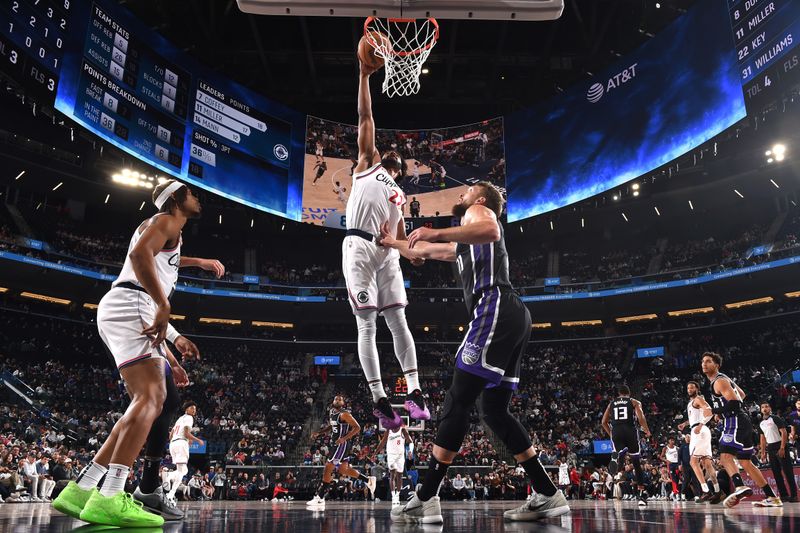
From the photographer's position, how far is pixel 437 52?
28.2 metres

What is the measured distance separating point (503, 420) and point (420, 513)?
1.03m

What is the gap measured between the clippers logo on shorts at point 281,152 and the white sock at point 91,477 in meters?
22.7

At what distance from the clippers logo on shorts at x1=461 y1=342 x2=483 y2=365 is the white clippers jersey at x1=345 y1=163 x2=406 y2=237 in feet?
5.41

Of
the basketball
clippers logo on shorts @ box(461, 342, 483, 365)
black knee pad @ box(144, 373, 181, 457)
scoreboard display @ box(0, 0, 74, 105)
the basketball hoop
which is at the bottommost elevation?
black knee pad @ box(144, 373, 181, 457)

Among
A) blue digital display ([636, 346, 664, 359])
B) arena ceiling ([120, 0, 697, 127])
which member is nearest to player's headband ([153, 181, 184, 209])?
arena ceiling ([120, 0, 697, 127])

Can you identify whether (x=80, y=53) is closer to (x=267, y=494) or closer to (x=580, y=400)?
(x=267, y=494)

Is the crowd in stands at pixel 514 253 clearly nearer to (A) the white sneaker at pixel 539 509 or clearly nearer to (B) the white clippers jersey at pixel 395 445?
(B) the white clippers jersey at pixel 395 445

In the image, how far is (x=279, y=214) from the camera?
83.4ft

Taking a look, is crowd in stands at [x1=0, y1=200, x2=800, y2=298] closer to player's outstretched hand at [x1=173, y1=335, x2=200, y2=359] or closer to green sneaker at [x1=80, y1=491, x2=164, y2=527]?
player's outstretched hand at [x1=173, y1=335, x2=200, y2=359]

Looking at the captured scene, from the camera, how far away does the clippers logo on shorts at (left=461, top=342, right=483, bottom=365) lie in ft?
14.3

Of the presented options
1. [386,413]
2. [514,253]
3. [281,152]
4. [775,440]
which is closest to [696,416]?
[775,440]

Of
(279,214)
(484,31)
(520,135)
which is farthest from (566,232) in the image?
(279,214)

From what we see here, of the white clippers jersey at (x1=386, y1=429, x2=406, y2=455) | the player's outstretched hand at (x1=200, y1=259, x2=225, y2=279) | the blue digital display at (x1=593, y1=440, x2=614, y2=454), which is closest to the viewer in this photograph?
the player's outstretched hand at (x1=200, y1=259, x2=225, y2=279)

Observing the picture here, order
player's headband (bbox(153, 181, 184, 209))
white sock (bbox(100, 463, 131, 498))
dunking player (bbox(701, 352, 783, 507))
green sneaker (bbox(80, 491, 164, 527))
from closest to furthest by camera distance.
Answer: green sneaker (bbox(80, 491, 164, 527))
white sock (bbox(100, 463, 131, 498))
player's headband (bbox(153, 181, 184, 209))
dunking player (bbox(701, 352, 783, 507))
